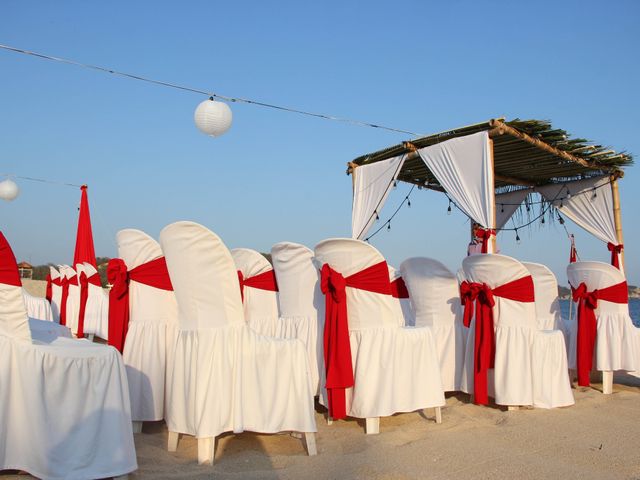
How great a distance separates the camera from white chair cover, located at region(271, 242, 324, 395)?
4180 millimetres

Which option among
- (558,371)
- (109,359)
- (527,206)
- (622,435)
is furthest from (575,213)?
(109,359)

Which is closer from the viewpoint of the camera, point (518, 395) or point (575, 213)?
point (518, 395)

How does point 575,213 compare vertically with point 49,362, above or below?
above

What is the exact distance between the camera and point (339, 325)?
11.9ft

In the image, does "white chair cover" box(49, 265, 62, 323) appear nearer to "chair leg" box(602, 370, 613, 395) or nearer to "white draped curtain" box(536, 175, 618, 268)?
"chair leg" box(602, 370, 613, 395)

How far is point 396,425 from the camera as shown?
3.84 metres

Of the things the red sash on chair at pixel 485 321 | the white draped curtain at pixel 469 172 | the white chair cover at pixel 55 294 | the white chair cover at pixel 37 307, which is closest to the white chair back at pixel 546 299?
the red sash on chair at pixel 485 321

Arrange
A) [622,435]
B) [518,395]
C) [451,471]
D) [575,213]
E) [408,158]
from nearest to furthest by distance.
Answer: [451,471], [622,435], [518,395], [408,158], [575,213]

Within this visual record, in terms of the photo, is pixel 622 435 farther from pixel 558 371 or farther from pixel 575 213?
pixel 575 213

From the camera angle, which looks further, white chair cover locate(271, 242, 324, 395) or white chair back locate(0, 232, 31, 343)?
white chair cover locate(271, 242, 324, 395)

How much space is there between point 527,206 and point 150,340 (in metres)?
8.71

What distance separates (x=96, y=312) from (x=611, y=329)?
20.0 feet

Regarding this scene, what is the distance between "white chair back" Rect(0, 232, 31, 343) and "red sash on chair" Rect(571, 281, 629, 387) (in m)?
4.60

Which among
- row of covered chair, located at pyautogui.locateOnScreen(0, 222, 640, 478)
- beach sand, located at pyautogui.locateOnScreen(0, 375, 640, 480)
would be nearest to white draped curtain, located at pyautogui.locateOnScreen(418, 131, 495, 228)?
row of covered chair, located at pyautogui.locateOnScreen(0, 222, 640, 478)
